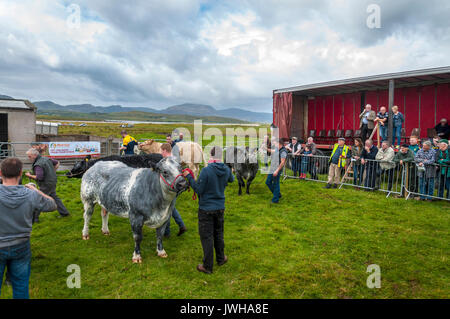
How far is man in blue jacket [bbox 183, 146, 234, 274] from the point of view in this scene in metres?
4.25

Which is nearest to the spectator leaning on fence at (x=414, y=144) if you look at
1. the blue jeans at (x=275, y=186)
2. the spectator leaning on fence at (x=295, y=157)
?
the spectator leaning on fence at (x=295, y=157)

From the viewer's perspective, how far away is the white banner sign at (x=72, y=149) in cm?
1275

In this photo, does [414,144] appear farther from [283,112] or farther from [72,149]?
[72,149]

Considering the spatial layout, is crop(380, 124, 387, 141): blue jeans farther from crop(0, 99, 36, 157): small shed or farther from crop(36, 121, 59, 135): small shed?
crop(36, 121, 59, 135): small shed

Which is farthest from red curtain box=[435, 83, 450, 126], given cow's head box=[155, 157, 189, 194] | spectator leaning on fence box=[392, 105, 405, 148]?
cow's head box=[155, 157, 189, 194]

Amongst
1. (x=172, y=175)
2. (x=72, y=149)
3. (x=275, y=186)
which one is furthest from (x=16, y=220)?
(x=72, y=149)

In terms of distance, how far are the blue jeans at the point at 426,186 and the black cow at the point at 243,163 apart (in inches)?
204

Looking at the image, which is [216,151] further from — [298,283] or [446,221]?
[446,221]

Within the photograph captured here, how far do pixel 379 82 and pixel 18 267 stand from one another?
45.3 ft

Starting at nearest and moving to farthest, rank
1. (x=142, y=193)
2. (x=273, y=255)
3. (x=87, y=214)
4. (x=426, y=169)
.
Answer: (x=142, y=193), (x=273, y=255), (x=87, y=214), (x=426, y=169)

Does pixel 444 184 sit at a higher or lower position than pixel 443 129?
lower

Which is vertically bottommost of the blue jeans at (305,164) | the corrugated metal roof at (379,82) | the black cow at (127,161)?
the blue jeans at (305,164)

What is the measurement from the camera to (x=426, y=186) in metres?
8.58

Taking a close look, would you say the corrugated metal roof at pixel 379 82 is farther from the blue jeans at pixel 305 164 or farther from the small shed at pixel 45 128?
the small shed at pixel 45 128
